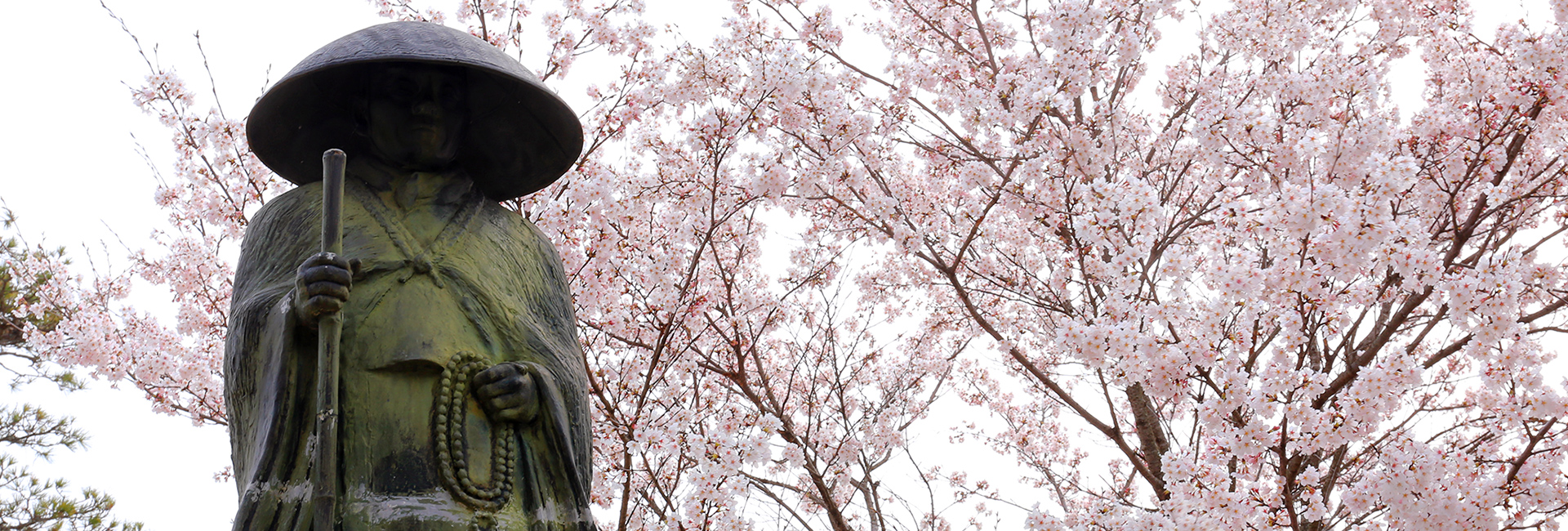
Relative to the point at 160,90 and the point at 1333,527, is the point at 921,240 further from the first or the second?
the point at 160,90

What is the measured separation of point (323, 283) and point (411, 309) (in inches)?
13.7

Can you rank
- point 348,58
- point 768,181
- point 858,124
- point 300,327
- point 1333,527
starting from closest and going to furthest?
point 300,327
point 348,58
point 1333,527
point 768,181
point 858,124

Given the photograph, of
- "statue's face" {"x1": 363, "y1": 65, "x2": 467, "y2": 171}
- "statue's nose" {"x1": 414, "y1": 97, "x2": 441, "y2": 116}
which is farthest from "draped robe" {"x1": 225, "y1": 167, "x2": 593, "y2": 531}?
"statue's nose" {"x1": 414, "y1": 97, "x2": 441, "y2": 116}

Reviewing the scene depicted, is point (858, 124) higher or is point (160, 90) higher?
point (160, 90)

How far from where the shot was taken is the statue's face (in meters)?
2.99

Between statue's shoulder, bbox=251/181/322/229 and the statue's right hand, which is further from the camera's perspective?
statue's shoulder, bbox=251/181/322/229

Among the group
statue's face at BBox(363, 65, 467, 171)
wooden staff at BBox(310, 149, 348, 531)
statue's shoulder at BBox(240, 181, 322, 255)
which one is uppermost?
statue's face at BBox(363, 65, 467, 171)

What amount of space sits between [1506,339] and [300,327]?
648 cm

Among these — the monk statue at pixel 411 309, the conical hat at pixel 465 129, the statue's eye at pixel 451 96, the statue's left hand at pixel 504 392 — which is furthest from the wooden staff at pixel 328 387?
the statue's eye at pixel 451 96

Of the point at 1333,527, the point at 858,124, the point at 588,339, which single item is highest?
the point at 858,124

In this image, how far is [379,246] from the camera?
9.37 feet

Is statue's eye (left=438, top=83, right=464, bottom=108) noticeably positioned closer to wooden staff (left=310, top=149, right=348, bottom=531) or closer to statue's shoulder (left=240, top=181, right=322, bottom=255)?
statue's shoulder (left=240, top=181, right=322, bottom=255)

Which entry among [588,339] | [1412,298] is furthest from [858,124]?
[1412,298]

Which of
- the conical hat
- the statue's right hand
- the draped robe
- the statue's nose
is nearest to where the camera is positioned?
the statue's right hand
